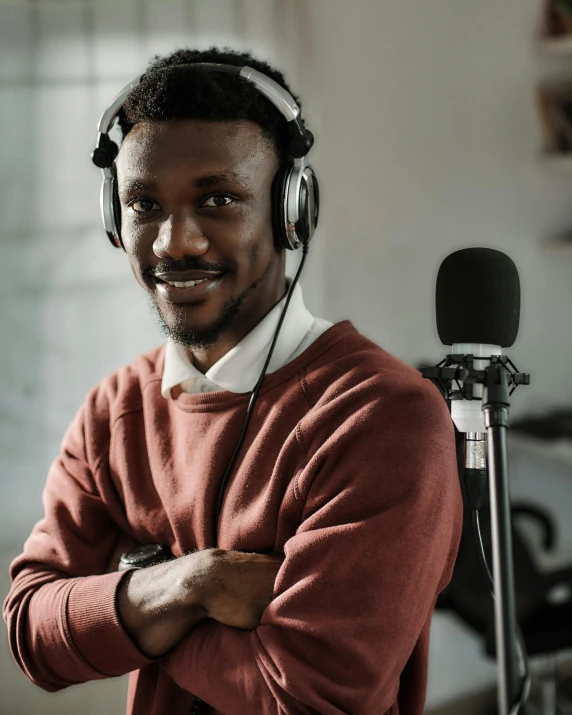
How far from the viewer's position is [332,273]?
8.08 ft

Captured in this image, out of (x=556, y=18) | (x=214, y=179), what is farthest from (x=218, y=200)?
(x=556, y=18)

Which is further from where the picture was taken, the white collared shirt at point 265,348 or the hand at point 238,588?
the white collared shirt at point 265,348

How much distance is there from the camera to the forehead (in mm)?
1075

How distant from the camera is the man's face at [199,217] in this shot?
108cm

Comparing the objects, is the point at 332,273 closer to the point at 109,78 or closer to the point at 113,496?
the point at 109,78

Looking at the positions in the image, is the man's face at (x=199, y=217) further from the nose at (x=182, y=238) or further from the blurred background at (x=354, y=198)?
the blurred background at (x=354, y=198)

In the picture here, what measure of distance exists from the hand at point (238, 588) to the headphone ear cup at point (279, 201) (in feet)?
1.54

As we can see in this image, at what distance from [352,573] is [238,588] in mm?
175

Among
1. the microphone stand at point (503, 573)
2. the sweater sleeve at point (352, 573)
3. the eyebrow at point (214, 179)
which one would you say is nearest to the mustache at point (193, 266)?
the eyebrow at point (214, 179)

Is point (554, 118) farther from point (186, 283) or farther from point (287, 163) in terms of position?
point (186, 283)

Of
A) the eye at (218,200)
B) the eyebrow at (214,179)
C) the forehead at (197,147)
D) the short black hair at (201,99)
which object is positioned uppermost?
the short black hair at (201,99)

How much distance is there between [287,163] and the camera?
1.16m

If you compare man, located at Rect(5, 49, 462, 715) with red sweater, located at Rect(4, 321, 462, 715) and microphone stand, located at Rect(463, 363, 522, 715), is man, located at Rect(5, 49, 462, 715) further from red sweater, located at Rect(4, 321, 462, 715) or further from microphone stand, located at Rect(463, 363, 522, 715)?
microphone stand, located at Rect(463, 363, 522, 715)

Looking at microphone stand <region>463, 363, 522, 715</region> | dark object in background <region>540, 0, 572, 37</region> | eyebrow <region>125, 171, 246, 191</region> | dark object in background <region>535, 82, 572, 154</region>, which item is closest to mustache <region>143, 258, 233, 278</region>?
eyebrow <region>125, 171, 246, 191</region>
